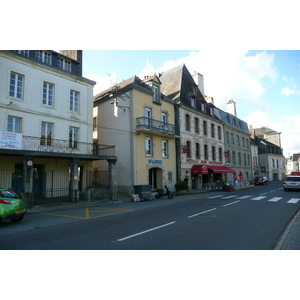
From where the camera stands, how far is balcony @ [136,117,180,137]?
21188 millimetres

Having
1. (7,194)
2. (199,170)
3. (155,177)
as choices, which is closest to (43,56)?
(7,194)

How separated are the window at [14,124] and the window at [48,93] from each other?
231 cm

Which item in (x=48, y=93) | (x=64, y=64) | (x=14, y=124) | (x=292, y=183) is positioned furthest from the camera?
(x=292, y=183)

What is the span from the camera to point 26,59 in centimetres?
1593

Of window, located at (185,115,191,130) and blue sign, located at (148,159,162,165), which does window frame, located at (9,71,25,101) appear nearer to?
blue sign, located at (148,159,162,165)

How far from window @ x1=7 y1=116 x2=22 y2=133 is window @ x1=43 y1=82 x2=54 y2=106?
7.57 ft

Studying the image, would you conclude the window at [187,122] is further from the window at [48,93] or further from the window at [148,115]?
the window at [48,93]

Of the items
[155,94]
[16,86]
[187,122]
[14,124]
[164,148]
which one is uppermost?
[155,94]

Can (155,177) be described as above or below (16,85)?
below

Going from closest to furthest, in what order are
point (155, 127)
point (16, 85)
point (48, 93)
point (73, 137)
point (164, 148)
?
point (16, 85) < point (48, 93) < point (73, 137) < point (155, 127) < point (164, 148)

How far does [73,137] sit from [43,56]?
599cm

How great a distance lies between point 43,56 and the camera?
17.3m

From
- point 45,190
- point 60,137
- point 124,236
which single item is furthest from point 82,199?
point 124,236

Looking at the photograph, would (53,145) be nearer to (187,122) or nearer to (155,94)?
(155,94)
